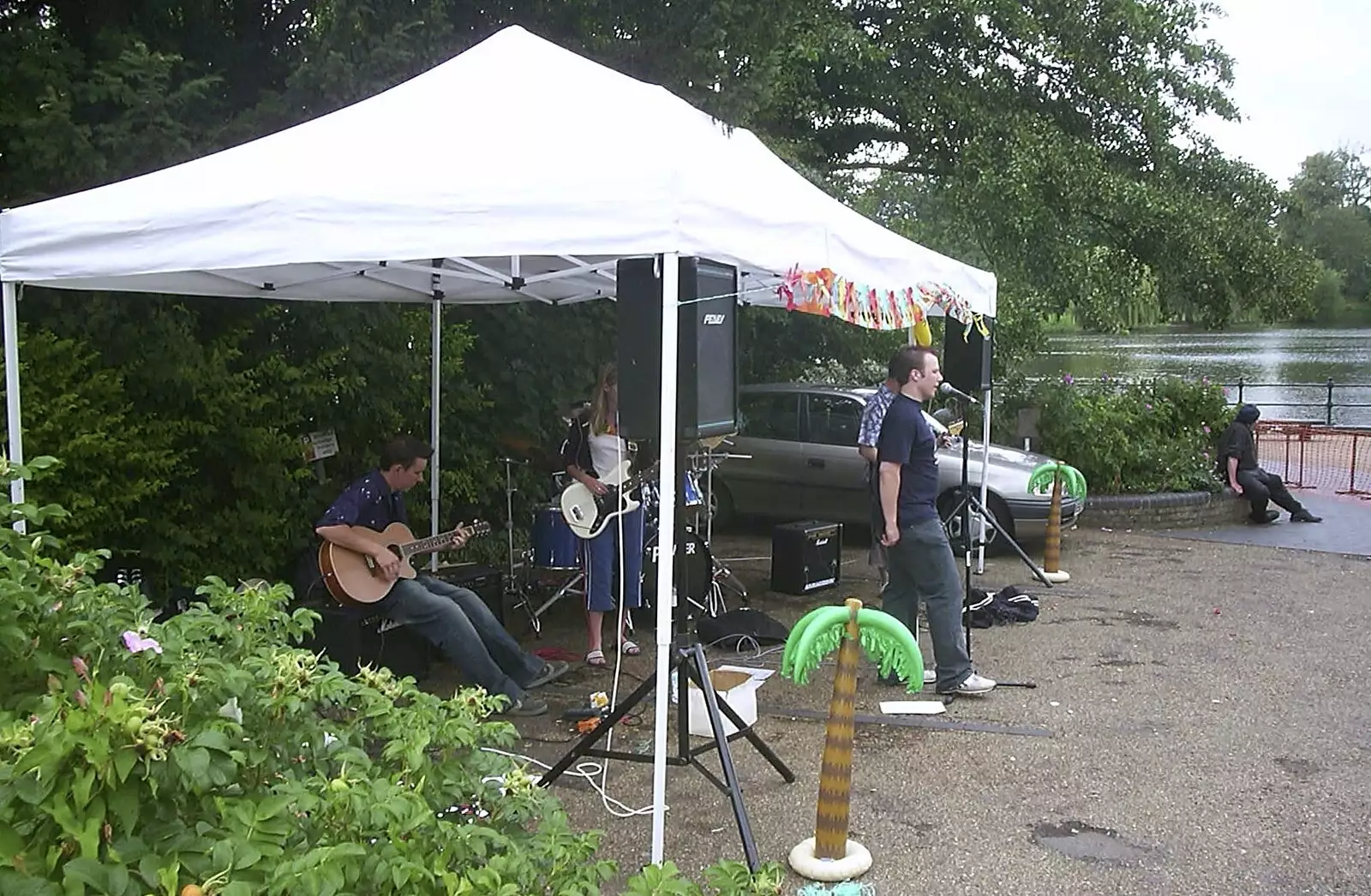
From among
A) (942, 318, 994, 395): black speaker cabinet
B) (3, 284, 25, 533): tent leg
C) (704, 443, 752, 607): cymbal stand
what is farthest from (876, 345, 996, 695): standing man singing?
(3, 284, 25, 533): tent leg

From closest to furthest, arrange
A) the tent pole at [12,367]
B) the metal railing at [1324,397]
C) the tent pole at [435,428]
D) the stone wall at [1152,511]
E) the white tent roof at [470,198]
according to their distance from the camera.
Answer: the white tent roof at [470,198] < the tent pole at [12,367] < the tent pole at [435,428] < the stone wall at [1152,511] < the metal railing at [1324,397]

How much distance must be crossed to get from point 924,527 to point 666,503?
7.80ft

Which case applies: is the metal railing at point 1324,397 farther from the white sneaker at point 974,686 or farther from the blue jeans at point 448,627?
the blue jeans at point 448,627

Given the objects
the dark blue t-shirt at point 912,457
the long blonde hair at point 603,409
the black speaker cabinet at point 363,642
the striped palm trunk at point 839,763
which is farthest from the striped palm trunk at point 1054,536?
the striped palm trunk at point 839,763

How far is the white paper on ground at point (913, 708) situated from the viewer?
546 centimetres

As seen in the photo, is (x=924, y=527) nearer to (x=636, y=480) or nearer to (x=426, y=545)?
(x=636, y=480)

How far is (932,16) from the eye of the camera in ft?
43.0

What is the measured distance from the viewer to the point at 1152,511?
1131 cm

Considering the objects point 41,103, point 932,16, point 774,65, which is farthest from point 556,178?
point 932,16

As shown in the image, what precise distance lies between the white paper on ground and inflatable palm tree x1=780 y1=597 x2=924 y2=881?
153 centimetres

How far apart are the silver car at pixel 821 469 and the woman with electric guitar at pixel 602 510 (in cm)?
359

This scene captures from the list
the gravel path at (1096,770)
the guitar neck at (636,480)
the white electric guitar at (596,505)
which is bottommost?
the gravel path at (1096,770)

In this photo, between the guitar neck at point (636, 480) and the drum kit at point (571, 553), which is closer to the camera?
the guitar neck at point (636, 480)

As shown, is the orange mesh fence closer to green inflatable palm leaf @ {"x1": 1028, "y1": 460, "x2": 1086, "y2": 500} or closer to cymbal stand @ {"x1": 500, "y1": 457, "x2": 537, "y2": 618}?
green inflatable palm leaf @ {"x1": 1028, "y1": 460, "x2": 1086, "y2": 500}
